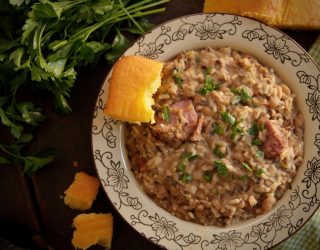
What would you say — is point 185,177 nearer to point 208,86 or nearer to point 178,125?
point 178,125

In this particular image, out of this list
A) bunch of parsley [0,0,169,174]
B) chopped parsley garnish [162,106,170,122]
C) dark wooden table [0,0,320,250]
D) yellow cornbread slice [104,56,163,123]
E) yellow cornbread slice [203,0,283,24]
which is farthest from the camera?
dark wooden table [0,0,320,250]

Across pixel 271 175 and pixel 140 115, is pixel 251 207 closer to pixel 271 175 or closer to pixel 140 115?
pixel 271 175

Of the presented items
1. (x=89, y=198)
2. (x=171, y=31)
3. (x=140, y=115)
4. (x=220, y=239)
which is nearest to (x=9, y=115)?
(x=89, y=198)

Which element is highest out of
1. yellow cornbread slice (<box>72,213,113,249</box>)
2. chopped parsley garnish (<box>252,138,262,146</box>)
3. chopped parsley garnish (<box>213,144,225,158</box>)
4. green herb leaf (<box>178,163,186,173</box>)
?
chopped parsley garnish (<box>252,138,262,146</box>)

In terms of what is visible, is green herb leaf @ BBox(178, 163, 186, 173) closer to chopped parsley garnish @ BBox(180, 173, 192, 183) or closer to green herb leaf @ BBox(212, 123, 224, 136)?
chopped parsley garnish @ BBox(180, 173, 192, 183)

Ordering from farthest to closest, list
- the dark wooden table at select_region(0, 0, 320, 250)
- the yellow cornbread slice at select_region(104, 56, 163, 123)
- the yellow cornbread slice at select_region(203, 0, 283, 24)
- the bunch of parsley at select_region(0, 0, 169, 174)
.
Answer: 1. the dark wooden table at select_region(0, 0, 320, 250)
2. the yellow cornbread slice at select_region(203, 0, 283, 24)
3. the bunch of parsley at select_region(0, 0, 169, 174)
4. the yellow cornbread slice at select_region(104, 56, 163, 123)

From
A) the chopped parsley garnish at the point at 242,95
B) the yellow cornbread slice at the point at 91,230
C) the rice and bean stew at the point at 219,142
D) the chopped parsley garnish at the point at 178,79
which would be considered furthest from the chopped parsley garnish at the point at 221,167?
the yellow cornbread slice at the point at 91,230

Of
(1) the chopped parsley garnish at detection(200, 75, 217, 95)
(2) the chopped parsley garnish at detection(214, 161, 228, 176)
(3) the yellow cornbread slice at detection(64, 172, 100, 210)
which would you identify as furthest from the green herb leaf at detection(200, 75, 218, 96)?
(3) the yellow cornbread slice at detection(64, 172, 100, 210)

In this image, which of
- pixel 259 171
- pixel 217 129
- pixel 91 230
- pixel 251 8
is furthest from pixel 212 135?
pixel 91 230

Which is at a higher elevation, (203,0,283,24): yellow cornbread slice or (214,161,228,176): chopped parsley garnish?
(203,0,283,24): yellow cornbread slice
